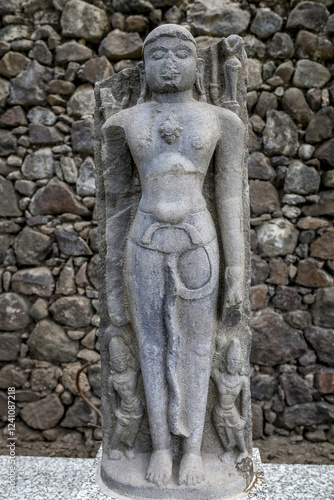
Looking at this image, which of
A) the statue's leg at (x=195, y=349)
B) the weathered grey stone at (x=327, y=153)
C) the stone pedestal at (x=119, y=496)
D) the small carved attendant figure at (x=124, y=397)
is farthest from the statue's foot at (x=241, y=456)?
the weathered grey stone at (x=327, y=153)

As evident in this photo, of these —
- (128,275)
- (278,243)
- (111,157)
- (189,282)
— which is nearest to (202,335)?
(189,282)

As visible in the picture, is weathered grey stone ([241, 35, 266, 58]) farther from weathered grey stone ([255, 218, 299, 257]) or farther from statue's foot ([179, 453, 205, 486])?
statue's foot ([179, 453, 205, 486])

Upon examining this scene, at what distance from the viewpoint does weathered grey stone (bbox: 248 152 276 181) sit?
4.03 meters

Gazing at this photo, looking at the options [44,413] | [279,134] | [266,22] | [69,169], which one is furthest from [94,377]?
[266,22]

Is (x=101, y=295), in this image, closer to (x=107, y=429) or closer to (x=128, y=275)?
(x=128, y=275)

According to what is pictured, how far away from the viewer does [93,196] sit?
4.10 meters

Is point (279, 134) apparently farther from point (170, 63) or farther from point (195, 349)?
point (195, 349)

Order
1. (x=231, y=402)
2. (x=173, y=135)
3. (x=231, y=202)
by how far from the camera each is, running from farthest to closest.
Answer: (x=231, y=402), (x=231, y=202), (x=173, y=135)

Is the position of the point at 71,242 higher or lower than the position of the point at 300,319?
higher

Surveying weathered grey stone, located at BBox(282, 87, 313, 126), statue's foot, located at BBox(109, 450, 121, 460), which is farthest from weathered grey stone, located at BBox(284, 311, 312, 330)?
statue's foot, located at BBox(109, 450, 121, 460)

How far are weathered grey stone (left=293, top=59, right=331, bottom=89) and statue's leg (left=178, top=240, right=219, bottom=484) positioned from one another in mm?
2496

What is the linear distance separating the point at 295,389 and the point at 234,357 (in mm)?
2081

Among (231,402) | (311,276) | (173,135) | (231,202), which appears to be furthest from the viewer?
(311,276)

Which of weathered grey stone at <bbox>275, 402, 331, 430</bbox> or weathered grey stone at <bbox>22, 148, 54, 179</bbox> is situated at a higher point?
weathered grey stone at <bbox>22, 148, 54, 179</bbox>
